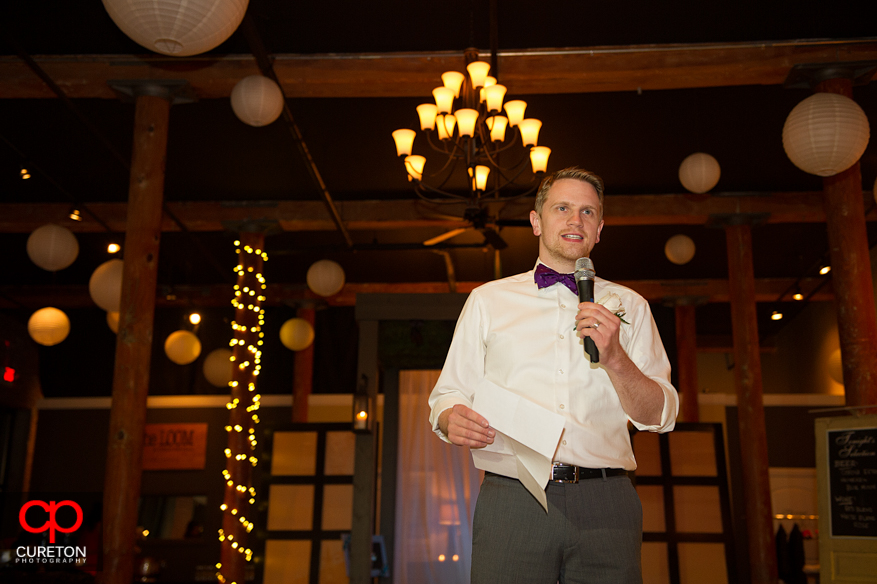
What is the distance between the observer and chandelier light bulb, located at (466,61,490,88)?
495cm

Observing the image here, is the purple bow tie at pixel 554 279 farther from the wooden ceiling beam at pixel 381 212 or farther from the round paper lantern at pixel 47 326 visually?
the round paper lantern at pixel 47 326

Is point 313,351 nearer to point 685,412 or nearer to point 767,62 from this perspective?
point 685,412

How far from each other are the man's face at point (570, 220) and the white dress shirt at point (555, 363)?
11 cm

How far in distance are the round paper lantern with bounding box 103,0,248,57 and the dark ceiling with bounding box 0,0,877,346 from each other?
206 cm

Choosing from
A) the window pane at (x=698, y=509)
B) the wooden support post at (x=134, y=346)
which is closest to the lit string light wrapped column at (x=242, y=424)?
the wooden support post at (x=134, y=346)

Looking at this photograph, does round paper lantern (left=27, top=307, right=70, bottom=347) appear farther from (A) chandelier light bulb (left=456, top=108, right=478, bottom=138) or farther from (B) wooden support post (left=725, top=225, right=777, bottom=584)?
(B) wooden support post (left=725, top=225, right=777, bottom=584)

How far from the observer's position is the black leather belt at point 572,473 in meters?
1.83

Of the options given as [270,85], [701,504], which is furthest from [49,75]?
[701,504]

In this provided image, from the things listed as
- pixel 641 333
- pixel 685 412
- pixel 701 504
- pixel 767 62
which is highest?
pixel 767 62

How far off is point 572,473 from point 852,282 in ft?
14.8

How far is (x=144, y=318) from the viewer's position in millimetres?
5316

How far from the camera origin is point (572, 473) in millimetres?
1837

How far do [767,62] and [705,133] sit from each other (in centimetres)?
145

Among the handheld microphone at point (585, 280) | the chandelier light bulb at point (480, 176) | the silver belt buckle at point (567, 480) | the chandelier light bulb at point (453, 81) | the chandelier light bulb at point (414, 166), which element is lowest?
the silver belt buckle at point (567, 480)
